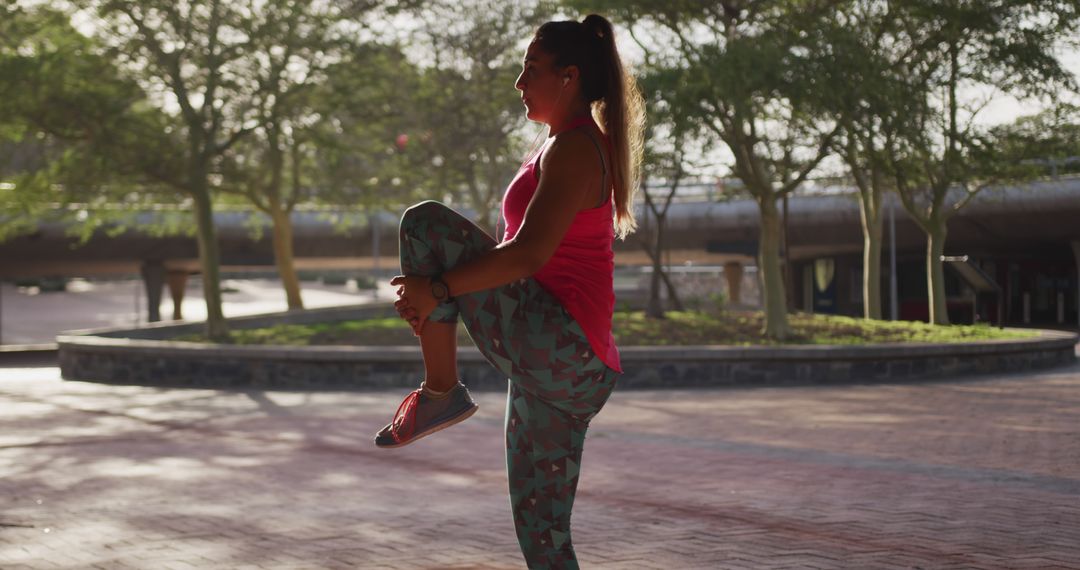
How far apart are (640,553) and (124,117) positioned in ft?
61.0

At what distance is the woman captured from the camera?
3.18m

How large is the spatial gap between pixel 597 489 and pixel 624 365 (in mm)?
9612

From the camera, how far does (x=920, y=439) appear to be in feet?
36.2

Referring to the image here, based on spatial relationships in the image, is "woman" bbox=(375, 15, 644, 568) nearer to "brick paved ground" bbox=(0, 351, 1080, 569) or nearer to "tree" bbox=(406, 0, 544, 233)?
"brick paved ground" bbox=(0, 351, 1080, 569)

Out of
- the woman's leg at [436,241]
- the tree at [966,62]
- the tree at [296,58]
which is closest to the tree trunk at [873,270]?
the tree at [966,62]

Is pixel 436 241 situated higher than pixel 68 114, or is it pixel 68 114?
pixel 68 114

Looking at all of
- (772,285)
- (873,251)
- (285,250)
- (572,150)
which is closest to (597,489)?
(572,150)

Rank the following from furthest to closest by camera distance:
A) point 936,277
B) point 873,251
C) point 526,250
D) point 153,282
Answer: point 153,282 → point 873,251 → point 936,277 → point 526,250

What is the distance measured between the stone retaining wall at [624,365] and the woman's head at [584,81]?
46.5ft

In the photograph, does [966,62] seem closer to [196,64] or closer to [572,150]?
[196,64]

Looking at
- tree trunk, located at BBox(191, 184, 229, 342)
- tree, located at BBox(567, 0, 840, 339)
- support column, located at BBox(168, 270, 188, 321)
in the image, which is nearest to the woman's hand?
tree, located at BBox(567, 0, 840, 339)

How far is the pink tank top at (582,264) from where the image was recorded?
3.35m

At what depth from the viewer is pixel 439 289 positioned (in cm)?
316

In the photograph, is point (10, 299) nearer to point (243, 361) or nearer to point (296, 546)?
point (243, 361)
